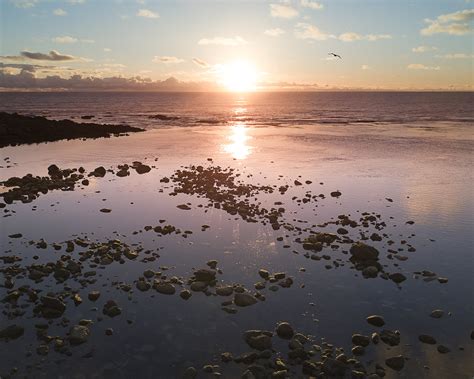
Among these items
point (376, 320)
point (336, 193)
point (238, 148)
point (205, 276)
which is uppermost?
point (238, 148)

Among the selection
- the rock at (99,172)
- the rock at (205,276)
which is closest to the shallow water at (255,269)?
the rock at (205,276)

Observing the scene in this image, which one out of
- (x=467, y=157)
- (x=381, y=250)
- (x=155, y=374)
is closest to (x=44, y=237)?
(x=155, y=374)

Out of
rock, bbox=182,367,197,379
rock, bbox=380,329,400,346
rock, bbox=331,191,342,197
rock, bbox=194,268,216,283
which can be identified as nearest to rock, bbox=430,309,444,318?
rock, bbox=380,329,400,346

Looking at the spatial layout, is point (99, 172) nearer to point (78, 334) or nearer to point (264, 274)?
point (264, 274)

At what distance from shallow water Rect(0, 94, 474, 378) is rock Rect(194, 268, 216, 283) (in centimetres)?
52

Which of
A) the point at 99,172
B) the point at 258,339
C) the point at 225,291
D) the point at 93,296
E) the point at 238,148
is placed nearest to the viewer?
the point at 258,339

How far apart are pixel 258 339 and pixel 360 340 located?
8.75 feet

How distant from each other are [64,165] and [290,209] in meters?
22.2

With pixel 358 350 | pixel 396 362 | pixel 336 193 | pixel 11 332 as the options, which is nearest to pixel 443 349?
pixel 396 362

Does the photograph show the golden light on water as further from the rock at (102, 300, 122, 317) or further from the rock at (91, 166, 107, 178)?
the rock at (102, 300, 122, 317)

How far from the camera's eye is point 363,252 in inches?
580

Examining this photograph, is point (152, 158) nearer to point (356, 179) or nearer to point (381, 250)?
point (356, 179)

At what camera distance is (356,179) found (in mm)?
29094

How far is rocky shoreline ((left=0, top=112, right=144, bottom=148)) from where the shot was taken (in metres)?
50.0
